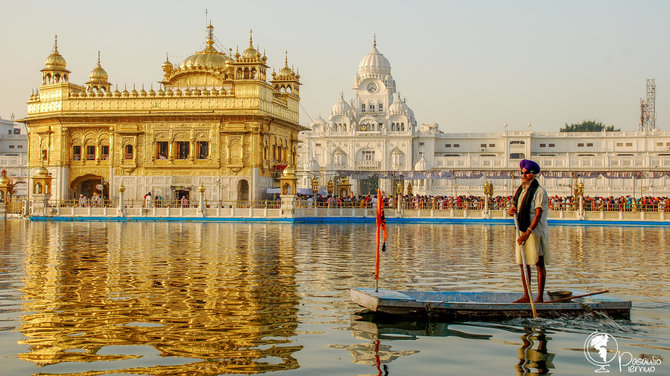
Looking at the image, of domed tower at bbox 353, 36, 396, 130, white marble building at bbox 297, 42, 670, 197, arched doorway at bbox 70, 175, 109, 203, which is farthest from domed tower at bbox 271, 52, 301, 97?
domed tower at bbox 353, 36, 396, 130

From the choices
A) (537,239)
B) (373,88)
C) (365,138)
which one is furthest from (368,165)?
(537,239)

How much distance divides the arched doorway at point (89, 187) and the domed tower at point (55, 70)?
19.6ft

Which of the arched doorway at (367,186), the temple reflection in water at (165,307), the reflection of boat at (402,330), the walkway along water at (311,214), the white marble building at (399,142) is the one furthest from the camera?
the arched doorway at (367,186)

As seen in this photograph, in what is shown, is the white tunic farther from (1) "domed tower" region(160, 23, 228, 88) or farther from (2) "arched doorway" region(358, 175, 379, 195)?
(2) "arched doorway" region(358, 175, 379, 195)

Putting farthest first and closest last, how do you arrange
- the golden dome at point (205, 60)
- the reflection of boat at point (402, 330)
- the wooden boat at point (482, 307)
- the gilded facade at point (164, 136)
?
the golden dome at point (205, 60), the gilded facade at point (164, 136), the wooden boat at point (482, 307), the reflection of boat at point (402, 330)

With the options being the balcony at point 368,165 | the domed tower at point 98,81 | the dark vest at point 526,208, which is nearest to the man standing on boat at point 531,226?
the dark vest at point 526,208

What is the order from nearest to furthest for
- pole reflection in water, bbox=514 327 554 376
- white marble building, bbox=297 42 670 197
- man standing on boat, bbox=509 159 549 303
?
pole reflection in water, bbox=514 327 554 376 → man standing on boat, bbox=509 159 549 303 → white marble building, bbox=297 42 670 197

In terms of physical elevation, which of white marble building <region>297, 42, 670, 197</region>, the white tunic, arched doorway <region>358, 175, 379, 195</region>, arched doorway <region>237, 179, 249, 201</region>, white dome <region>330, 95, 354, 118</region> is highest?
white dome <region>330, 95, 354, 118</region>

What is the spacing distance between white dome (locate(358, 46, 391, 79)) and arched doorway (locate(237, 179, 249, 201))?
44613 millimetres

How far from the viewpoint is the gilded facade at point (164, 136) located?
42.8 m

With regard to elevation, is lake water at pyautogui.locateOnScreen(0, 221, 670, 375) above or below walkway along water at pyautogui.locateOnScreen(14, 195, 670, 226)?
below

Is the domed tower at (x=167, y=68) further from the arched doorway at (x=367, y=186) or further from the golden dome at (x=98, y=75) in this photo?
the arched doorway at (x=367, y=186)

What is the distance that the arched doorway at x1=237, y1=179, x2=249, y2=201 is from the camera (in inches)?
1689

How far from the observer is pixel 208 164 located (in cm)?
4325
